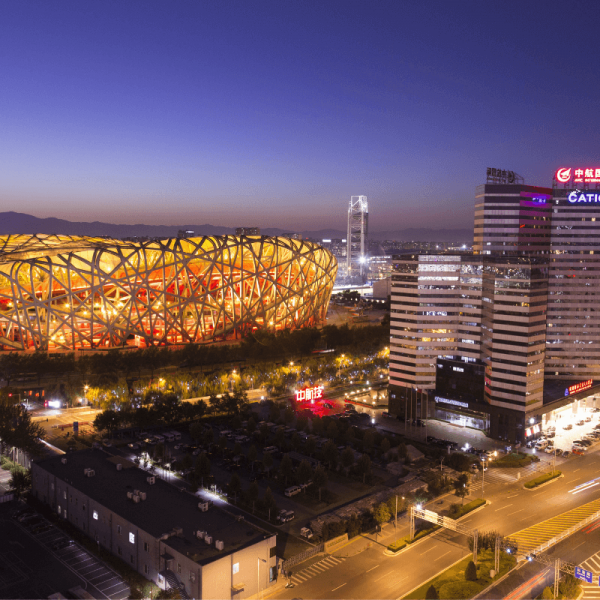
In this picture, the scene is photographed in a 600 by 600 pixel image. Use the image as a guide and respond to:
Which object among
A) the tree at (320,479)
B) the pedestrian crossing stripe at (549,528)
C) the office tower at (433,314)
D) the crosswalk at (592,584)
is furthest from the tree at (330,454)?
the crosswalk at (592,584)

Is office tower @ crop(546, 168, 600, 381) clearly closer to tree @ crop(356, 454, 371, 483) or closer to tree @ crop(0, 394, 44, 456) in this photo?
tree @ crop(356, 454, 371, 483)

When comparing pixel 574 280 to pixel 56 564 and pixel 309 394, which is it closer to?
pixel 309 394

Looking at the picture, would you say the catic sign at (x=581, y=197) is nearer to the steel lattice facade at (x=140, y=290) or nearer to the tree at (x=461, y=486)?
the tree at (x=461, y=486)

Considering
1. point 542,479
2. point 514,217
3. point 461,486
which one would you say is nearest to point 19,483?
point 461,486

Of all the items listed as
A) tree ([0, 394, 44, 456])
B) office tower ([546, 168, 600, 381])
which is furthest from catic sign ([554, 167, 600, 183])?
tree ([0, 394, 44, 456])

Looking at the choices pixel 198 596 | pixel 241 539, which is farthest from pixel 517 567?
pixel 198 596
